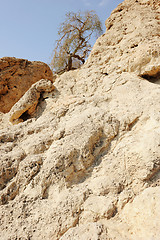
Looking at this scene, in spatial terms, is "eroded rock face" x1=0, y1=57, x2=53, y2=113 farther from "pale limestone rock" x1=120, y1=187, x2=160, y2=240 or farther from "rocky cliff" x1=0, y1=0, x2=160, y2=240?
"pale limestone rock" x1=120, y1=187, x2=160, y2=240

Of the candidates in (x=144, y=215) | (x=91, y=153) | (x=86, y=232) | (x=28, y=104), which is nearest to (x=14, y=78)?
(x=28, y=104)

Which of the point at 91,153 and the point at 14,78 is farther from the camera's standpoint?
the point at 14,78

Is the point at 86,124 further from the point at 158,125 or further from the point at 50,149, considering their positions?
the point at 158,125

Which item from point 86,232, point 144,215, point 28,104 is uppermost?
point 28,104

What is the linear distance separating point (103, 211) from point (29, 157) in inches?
38.3

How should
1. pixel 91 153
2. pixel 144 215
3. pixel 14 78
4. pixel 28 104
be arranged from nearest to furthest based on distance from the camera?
pixel 144 215 → pixel 91 153 → pixel 28 104 → pixel 14 78

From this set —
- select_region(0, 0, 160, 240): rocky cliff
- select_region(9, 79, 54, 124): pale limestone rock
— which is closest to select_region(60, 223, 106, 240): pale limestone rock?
select_region(0, 0, 160, 240): rocky cliff

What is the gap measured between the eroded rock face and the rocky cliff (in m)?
2.33

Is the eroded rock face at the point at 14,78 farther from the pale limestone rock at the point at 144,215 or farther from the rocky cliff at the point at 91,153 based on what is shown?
the pale limestone rock at the point at 144,215

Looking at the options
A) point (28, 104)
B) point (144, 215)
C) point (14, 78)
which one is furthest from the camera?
point (14, 78)

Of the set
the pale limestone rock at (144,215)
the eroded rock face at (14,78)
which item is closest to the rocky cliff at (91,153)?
the pale limestone rock at (144,215)

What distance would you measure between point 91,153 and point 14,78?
13.1 ft

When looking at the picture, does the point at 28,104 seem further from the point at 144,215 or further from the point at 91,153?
the point at 144,215

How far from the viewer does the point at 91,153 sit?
79.6 inches
